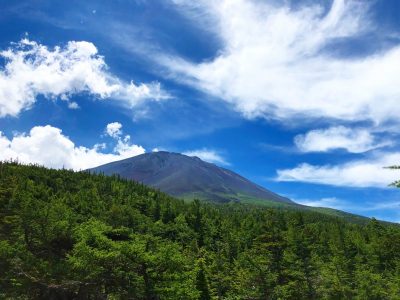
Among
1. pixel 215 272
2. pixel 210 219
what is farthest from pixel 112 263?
pixel 210 219

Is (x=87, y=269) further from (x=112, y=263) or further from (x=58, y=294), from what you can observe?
(x=58, y=294)

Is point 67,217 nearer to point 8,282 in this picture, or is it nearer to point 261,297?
point 8,282

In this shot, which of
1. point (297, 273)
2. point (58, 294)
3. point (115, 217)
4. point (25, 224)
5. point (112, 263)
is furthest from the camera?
point (115, 217)

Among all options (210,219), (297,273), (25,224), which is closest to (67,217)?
(25,224)

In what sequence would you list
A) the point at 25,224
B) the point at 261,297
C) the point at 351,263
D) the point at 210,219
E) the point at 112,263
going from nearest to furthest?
the point at 112,263 < the point at 25,224 < the point at 261,297 < the point at 351,263 < the point at 210,219

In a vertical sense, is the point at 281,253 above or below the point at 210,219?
below

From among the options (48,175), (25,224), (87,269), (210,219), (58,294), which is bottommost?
(58,294)

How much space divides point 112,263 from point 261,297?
24366 millimetres

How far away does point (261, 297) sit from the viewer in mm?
50594

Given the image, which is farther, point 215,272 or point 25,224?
point 215,272

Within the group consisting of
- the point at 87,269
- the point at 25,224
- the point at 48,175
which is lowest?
the point at 87,269

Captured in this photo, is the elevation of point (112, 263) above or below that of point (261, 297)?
above

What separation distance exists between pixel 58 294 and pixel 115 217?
60592 mm

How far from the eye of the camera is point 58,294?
40.0 m
